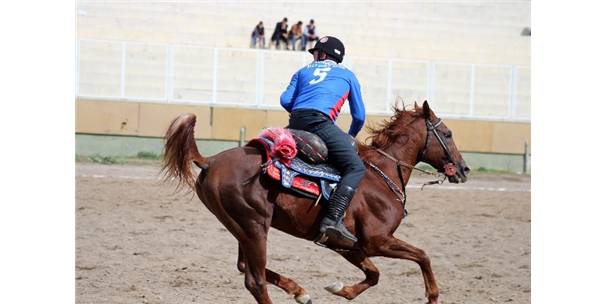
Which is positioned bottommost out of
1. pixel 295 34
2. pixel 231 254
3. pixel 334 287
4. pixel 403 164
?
pixel 231 254

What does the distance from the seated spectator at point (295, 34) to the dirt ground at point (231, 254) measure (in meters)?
7.22

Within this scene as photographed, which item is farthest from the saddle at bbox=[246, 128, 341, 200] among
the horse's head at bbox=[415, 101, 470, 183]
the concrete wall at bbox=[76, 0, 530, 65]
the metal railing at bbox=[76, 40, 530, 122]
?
the concrete wall at bbox=[76, 0, 530, 65]

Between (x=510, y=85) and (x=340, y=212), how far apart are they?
1543 centimetres

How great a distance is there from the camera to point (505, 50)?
23234mm

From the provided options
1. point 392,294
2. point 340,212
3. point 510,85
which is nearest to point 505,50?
point 510,85

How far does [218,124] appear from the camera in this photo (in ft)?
65.6

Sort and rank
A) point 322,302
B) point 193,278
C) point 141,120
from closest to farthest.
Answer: point 322,302 < point 193,278 < point 141,120

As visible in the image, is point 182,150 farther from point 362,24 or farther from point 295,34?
point 362,24

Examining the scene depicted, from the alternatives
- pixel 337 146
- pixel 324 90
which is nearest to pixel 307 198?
pixel 337 146

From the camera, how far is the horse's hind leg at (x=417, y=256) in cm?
775

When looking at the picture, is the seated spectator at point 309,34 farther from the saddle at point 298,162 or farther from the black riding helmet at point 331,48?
the saddle at point 298,162

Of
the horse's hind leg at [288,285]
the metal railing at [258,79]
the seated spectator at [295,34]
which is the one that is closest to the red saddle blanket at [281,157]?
the horse's hind leg at [288,285]

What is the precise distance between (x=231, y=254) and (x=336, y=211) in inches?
142
